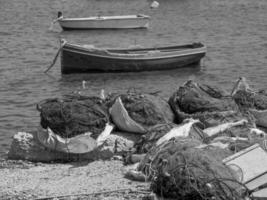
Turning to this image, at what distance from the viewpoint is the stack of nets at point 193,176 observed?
8336mm

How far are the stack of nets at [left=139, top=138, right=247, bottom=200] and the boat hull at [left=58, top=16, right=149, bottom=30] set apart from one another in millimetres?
30506

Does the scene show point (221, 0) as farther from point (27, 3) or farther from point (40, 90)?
point (40, 90)

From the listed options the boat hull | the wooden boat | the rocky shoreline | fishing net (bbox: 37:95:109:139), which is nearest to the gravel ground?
the rocky shoreline

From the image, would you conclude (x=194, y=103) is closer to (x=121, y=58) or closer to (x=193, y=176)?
(x=193, y=176)

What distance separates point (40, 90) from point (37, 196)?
48.1 feet

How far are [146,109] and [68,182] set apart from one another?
2.23m

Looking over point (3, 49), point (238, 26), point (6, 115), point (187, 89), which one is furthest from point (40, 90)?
point (238, 26)

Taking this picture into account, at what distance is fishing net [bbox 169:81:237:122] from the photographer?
38.4ft

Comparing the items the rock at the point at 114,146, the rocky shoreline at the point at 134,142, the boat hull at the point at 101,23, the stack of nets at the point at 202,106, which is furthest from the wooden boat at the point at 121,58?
the rock at the point at 114,146

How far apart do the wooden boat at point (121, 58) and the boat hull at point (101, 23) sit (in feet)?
42.3

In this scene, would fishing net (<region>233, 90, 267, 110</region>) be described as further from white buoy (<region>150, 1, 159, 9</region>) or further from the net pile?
white buoy (<region>150, 1, 159, 9</region>)

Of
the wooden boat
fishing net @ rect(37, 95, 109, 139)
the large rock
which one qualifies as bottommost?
the wooden boat

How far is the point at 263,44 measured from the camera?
32875 mm

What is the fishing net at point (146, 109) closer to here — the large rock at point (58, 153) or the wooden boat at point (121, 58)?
the large rock at point (58, 153)
